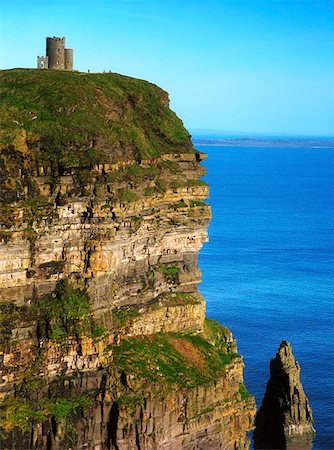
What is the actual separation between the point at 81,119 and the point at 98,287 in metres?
8.67

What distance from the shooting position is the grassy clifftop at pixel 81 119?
5100 centimetres

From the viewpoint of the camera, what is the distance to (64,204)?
49875 millimetres

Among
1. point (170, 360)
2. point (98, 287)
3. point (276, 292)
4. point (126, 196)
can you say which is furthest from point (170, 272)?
point (276, 292)

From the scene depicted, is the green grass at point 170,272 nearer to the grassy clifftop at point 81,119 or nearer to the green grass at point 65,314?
the grassy clifftop at point 81,119

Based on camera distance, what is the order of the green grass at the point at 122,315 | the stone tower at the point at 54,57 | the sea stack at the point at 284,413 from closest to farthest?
1. the green grass at the point at 122,315
2. the stone tower at the point at 54,57
3. the sea stack at the point at 284,413

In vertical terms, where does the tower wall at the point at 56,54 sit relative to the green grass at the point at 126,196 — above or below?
above

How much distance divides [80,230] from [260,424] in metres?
25.5

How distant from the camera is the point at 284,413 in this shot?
6906cm

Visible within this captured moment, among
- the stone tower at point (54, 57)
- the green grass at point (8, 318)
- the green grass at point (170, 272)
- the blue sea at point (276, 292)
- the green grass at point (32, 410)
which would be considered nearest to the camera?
the green grass at point (32, 410)

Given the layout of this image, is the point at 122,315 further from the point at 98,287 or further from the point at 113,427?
the point at 113,427

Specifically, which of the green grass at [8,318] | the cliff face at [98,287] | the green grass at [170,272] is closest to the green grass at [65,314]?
the cliff face at [98,287]

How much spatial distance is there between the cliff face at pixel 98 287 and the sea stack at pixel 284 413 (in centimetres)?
1107

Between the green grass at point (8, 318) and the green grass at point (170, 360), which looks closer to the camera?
the green grass at point (8, 318)

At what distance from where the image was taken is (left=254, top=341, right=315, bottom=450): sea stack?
68.6 metres
